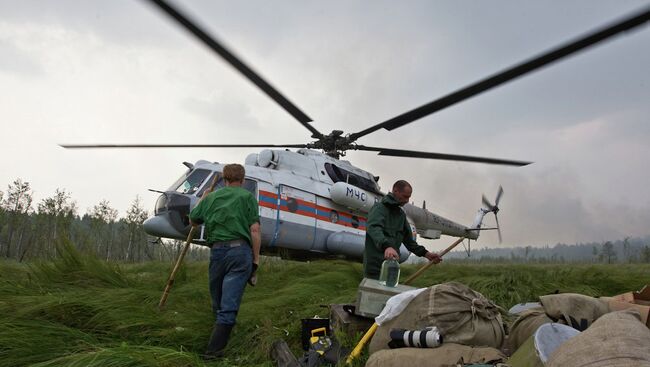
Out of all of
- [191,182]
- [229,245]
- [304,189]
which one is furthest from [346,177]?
[229,245]

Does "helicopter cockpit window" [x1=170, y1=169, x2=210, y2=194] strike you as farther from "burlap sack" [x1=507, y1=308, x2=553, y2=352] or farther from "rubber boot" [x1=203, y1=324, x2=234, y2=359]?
"burlap sack" [x1=507, y1=308, x2=553, y2=352]

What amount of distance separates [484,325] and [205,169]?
6.86 meters

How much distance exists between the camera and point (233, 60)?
5.43 m

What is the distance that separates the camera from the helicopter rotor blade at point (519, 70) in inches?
146

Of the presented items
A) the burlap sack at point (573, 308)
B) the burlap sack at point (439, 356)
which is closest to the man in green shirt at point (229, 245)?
the burlap sack at point (439, 356)

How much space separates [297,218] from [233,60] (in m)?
4.64

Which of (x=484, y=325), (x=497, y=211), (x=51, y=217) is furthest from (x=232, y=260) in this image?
(x=51, y=217)

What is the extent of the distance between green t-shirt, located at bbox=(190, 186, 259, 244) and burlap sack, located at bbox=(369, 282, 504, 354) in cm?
168

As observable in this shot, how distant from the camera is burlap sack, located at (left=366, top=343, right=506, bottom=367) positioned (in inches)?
99.3

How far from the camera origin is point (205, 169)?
866 centimetres

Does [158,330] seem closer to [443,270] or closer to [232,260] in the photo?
[232,260]

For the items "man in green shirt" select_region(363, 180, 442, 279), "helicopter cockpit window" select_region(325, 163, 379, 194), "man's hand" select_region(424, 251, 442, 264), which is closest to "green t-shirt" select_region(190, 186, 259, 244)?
"man in green shirt" select_region(363, 180, 442, 279)

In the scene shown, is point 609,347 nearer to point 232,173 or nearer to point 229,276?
point 229,276

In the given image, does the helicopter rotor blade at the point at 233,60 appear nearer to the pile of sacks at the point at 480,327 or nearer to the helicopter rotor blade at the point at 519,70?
the helicopter rotor blade at the point at 519,70
